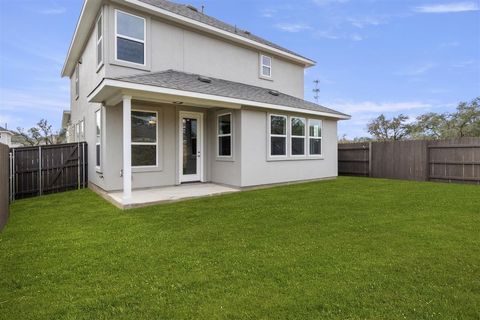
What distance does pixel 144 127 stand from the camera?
28.5 ft

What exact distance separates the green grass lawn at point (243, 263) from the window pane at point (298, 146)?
4.72m

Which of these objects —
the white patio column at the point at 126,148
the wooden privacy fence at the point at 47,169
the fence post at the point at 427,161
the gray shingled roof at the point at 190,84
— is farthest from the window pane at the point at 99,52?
the fence post at the point at 427,161

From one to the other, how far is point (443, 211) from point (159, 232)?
19.4ft

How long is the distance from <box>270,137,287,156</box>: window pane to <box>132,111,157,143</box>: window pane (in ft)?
13.4

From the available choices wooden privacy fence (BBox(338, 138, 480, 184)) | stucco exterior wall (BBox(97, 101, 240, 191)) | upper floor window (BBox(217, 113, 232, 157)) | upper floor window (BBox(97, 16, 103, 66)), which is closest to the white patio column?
stucco exterior wall (BBox(97, 101, 240, 191))

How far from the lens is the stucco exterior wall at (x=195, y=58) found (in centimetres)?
814

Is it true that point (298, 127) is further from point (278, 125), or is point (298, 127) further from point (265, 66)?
point (265, 66)

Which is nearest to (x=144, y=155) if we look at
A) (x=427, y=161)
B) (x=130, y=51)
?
(x=130, y=51)

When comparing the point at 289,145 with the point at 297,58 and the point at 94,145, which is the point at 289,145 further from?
the point at 94,145

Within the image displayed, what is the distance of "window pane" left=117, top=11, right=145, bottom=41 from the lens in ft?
26.1

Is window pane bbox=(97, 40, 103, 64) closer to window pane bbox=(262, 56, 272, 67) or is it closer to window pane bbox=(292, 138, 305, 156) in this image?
window pane bbox=(262, 56, 272, 67)

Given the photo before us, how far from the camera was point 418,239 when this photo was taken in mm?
4180

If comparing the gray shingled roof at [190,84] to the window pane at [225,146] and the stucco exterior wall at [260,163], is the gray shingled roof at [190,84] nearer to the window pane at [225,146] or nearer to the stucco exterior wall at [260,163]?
the stucco exterior wall at [260,163]

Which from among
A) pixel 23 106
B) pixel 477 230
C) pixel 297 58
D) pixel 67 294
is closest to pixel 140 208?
pixel 67 294
